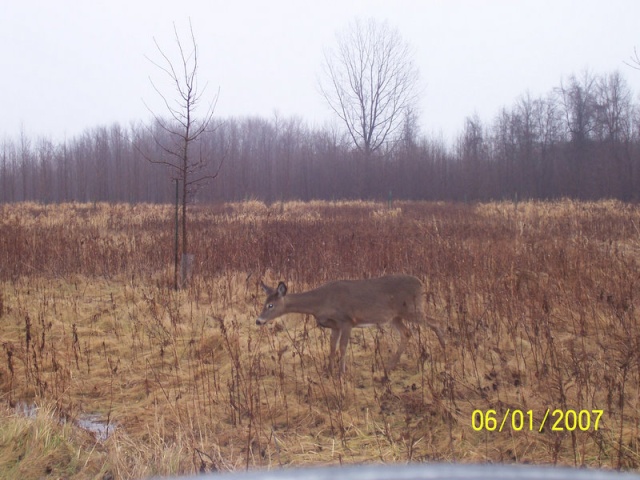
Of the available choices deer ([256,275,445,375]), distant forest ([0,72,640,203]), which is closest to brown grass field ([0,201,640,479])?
deer ([256,275,445,375])

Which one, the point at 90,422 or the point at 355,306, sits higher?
the point at 355,306

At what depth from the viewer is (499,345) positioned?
5941 millimetres

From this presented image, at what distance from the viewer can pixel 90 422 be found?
4812 millimetres

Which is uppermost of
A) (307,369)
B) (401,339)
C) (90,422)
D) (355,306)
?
(355,306)

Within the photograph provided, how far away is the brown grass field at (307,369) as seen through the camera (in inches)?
155

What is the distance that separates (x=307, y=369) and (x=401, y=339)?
0.96 m

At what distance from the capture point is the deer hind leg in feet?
18.8

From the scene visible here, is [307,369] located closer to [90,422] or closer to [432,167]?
[90,422]

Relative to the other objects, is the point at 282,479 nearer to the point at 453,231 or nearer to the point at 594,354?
the point at 594,354
